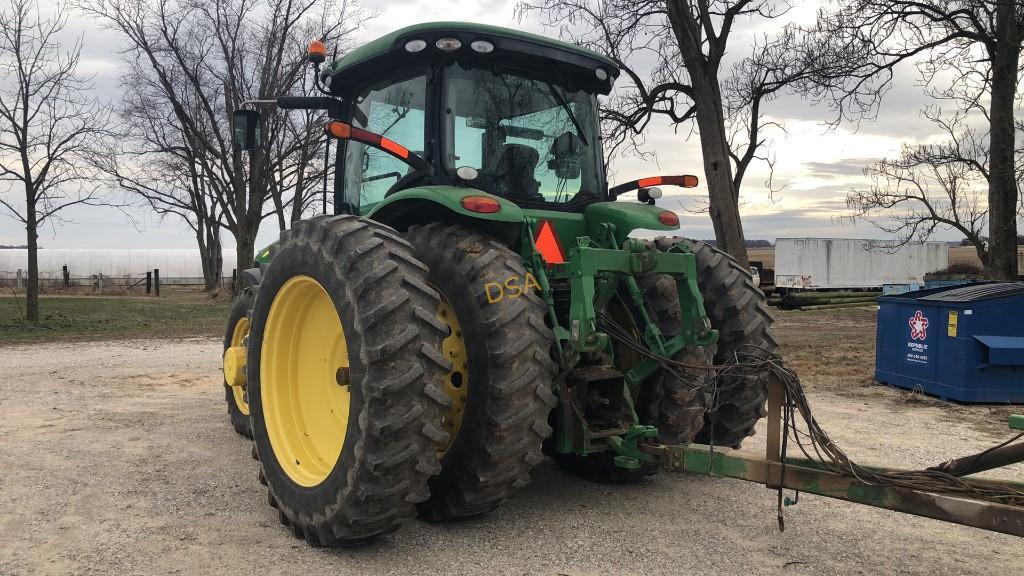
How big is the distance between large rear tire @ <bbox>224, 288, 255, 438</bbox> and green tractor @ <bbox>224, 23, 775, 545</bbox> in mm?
1113

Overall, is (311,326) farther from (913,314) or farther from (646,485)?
(913,314)

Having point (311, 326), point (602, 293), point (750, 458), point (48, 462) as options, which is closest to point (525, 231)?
Answer: point (602, 293)

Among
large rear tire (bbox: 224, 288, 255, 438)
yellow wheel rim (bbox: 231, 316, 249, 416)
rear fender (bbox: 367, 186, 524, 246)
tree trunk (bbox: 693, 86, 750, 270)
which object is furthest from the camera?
tree trunk (bbox: 693, 86, 750, 270)

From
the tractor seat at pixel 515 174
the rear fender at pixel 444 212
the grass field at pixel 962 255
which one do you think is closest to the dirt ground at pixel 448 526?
the rear fender at pixel 444 212

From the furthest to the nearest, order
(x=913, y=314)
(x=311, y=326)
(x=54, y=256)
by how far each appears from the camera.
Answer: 1. (x=54, y=256)
2. (x=913, y=314)
3. (x=311, y=326)

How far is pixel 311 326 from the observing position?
469 centimetres

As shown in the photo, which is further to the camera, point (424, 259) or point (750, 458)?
point (424, 259)

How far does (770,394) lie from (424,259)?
75.3 inches

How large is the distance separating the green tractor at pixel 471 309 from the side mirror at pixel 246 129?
0.44m

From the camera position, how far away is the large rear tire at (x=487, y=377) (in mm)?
3912

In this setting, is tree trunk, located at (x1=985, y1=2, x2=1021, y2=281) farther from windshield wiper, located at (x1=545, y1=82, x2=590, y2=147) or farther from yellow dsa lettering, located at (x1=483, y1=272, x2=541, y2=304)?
yellow dsa lettering, located at (x1=483, y1=272, x2=541, y2=304)

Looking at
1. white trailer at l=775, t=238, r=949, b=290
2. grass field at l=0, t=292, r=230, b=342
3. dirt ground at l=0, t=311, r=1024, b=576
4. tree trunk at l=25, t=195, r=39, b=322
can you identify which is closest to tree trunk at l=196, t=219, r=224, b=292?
grass field at l=0, t=292, r=230, b=342

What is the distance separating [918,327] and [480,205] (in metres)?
7.17

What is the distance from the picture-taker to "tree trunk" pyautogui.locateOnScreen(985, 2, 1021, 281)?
1263 cm
